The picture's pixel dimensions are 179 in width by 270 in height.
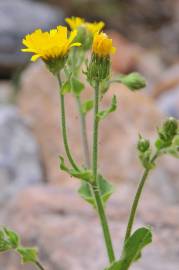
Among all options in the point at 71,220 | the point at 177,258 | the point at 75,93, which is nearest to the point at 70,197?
the point at 71,220

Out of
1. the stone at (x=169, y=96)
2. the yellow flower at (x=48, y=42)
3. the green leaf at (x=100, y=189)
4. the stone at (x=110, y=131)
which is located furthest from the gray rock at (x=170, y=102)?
the yellow flower at (x=48, y=42)

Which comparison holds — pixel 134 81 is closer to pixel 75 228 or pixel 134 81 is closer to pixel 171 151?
pixel 171 151

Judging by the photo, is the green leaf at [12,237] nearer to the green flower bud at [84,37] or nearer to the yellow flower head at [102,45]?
the yellow flower head at [102,45]

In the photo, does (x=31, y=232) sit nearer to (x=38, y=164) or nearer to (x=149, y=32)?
(x=38, y=164)

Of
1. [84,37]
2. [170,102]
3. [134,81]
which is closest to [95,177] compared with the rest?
[134,81]

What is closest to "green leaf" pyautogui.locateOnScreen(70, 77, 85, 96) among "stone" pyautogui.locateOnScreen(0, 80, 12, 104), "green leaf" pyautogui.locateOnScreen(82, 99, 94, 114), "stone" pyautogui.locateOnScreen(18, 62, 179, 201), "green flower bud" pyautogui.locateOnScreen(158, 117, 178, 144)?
"green leaf" pyautogui.locateOnScreen(82, 99, 94, 114)

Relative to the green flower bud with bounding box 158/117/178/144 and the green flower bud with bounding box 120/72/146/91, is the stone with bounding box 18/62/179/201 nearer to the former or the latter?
the green flower bud with bounding box 120/72/146/91
